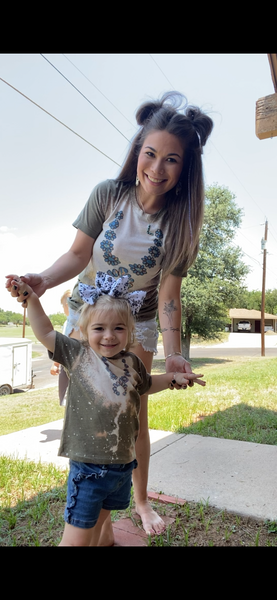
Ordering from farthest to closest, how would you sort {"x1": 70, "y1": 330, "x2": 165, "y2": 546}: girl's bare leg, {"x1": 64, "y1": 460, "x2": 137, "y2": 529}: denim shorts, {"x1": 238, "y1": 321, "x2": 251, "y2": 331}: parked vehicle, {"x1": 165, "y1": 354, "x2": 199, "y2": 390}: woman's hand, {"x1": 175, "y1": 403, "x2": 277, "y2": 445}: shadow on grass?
{"x1": 238, "y1": 321, "x2": 251, "y2": 331}: parked vehicle → {"x1": 175, "y1": 403, "x2": 277, "y2": 445}: shadow on grass → {"x1": 70, "y1": 330, "x2": 165, "y2": 546}: girl's bare leg → {"x1": 165, "y1": 354, "x2": 199, "y2": 390}: woman's hand → {"x1": 64, "y1": 460, "x2": 137, "y2": 529}: denim shorts

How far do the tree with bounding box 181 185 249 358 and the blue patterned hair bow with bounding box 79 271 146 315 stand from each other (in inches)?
526

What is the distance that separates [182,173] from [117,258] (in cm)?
42

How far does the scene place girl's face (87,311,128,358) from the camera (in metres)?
1.26

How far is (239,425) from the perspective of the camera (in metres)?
3.55

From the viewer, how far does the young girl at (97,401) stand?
1.20m

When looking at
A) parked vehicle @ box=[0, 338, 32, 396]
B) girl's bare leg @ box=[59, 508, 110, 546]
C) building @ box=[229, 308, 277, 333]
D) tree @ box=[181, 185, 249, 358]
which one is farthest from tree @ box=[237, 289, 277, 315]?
girl's bare leg @ box=[59, 508, 110, 546]

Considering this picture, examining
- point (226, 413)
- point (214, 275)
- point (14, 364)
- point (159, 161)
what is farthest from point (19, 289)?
point (214, 275)

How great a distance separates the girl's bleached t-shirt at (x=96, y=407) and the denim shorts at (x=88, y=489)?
26mm

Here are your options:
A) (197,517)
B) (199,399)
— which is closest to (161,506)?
(197,517)

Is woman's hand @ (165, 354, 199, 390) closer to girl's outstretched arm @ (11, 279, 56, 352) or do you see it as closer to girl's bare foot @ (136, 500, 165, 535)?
girl's outstretched arm @ (11, 279, 56, 352)

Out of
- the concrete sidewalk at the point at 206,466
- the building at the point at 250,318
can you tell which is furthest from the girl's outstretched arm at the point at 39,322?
the building at the point at 250,318
